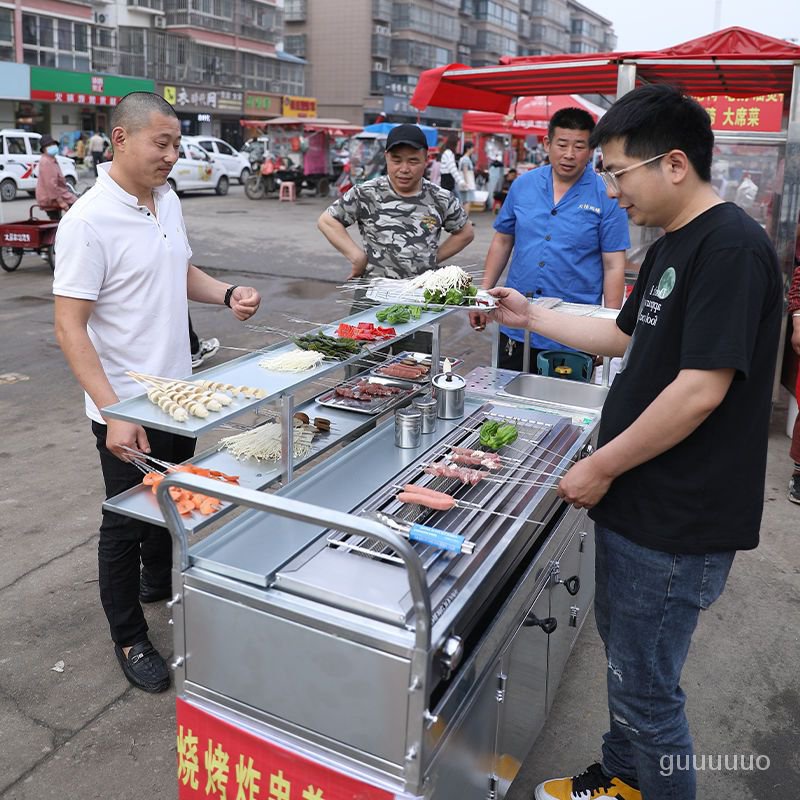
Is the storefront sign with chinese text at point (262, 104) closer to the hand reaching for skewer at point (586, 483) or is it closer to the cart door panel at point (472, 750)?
the hand reaching for skewer at point (586, 483)

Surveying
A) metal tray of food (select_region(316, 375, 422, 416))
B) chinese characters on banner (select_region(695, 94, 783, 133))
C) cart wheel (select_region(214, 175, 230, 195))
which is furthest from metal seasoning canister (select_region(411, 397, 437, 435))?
cart wheel (select_region(214, 175, 230, 195))

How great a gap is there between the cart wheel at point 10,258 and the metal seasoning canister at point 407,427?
1041cm

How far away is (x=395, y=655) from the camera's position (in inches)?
67.2

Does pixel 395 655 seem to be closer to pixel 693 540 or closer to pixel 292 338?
pixel 693 540

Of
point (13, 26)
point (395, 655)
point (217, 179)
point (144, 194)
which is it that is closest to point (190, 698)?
point (395, 655)

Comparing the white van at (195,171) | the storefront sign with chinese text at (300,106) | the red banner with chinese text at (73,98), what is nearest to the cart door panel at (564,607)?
the white van at (195,171)

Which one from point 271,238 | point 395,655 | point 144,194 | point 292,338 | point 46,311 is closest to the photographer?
point 395,655

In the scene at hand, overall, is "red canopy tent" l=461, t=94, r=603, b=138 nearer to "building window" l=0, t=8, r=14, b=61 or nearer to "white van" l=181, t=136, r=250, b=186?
"white van" l=181, t=136, r=250, b=186

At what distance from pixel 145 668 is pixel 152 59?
43759 mm

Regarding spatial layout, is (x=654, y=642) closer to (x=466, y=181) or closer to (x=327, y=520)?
(x=327, y=520)

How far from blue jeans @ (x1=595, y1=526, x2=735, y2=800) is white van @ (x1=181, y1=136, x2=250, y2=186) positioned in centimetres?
2530

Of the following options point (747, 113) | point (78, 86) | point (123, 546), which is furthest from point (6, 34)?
point (123, 546)

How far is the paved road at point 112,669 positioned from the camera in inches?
105

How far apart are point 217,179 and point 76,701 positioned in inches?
939
